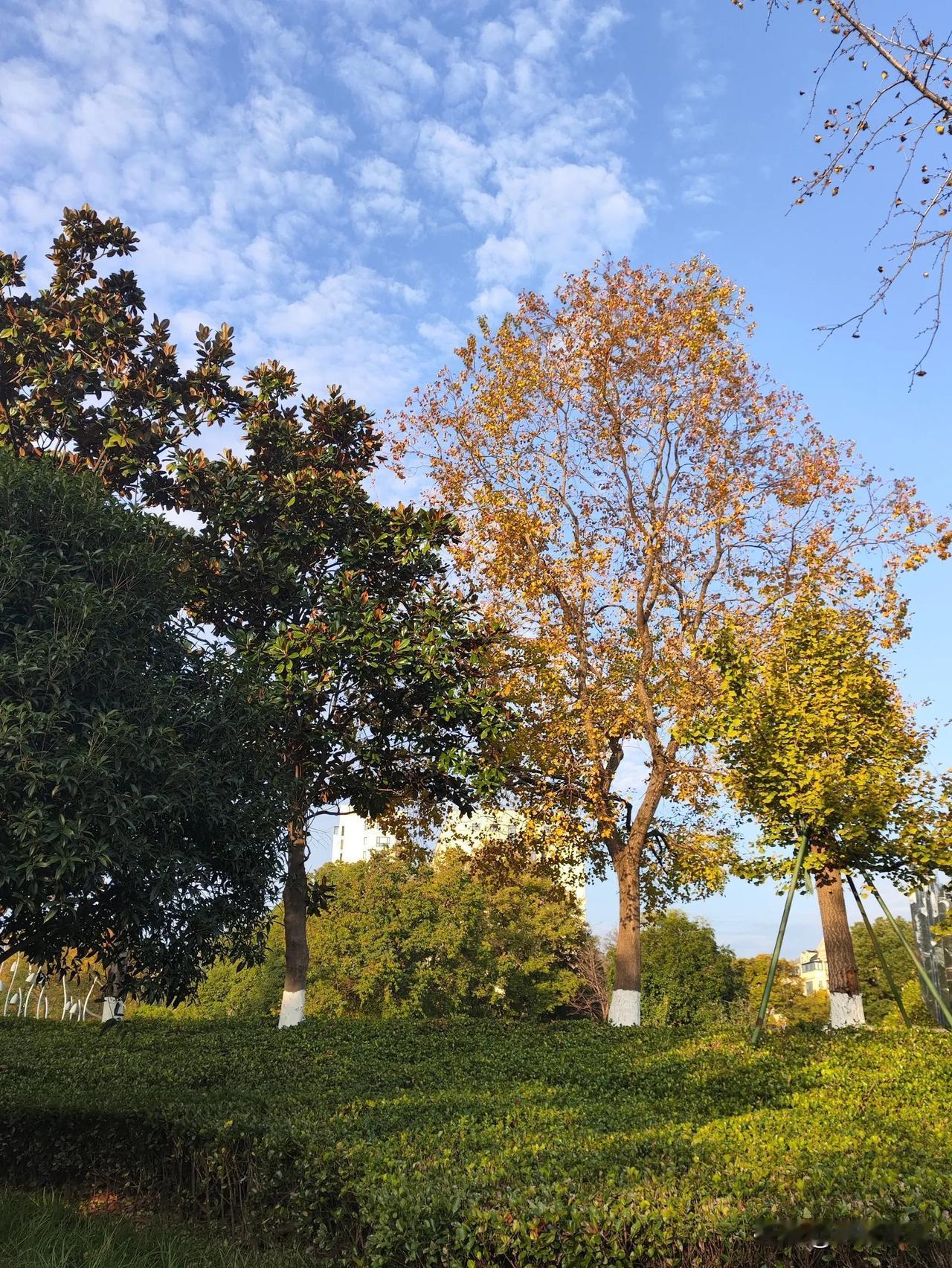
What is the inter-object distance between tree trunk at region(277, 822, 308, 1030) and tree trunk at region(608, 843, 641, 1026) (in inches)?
243

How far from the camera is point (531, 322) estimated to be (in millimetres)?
21438

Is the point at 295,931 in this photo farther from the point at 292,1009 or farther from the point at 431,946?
the point at 431,946

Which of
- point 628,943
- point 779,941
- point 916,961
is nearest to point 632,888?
point 628,943

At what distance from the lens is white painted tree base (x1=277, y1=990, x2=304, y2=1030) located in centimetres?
1678

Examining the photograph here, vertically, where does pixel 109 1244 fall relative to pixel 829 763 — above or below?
below

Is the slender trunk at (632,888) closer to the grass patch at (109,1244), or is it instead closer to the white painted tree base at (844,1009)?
the white painted tree base at (844,1009)

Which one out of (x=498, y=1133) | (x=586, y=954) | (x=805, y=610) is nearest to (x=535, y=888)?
(x=586, y=954)

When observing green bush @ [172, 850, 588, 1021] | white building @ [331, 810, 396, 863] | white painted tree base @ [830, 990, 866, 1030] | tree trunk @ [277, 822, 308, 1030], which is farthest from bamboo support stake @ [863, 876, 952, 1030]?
white building @ [331, 810, 396, 863]

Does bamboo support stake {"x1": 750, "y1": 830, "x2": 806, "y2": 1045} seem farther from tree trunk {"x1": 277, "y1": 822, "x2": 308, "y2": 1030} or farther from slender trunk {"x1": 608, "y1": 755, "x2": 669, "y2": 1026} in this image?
tree trunk {"x1": 277, "y1": 822, "x2": 308, "y2": 1030}

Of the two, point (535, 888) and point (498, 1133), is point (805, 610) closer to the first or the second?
point (498, 1133)

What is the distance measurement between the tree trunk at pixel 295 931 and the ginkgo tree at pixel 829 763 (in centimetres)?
822

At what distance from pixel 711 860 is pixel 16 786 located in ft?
45.5

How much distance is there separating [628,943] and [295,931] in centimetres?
686

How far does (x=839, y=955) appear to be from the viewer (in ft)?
55.3
